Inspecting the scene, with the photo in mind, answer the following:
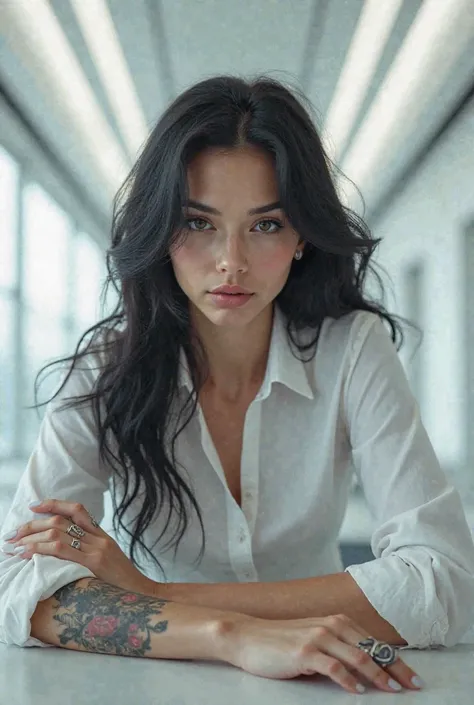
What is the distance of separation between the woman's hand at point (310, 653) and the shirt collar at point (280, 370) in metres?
0.57

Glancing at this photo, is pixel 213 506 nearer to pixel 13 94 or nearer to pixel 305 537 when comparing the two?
pixel 305 537

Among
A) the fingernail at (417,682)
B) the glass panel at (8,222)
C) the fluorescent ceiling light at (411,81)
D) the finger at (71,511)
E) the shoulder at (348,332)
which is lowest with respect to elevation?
the fingernail at (417,682)

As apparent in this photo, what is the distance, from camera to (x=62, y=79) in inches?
112

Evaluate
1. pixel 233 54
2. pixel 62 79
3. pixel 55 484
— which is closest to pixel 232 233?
pixel 55 484

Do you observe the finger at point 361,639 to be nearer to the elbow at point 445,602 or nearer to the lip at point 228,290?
the elbow at point 445,602

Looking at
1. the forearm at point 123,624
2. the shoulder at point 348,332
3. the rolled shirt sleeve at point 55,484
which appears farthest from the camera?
the shoulder at point 348,332

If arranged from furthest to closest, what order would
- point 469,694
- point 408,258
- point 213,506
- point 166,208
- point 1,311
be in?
point 1,311 → point 408,258 → point 213,506 → point 166,208 → point 469,694

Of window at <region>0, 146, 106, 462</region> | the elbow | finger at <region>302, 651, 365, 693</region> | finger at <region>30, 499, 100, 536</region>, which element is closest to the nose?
finger at <region>30, 499, 100, 536</region>

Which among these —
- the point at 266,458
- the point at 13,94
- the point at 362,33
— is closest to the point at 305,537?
the point at 266,458

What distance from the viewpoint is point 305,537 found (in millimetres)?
1626

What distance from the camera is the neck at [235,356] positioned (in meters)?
1.67

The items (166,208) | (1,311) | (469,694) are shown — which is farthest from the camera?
(1,311)

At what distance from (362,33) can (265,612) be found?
6.75 feet

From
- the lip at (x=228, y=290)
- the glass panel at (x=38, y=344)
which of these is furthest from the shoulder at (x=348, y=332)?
the glass panel at (x=38, y=344)
